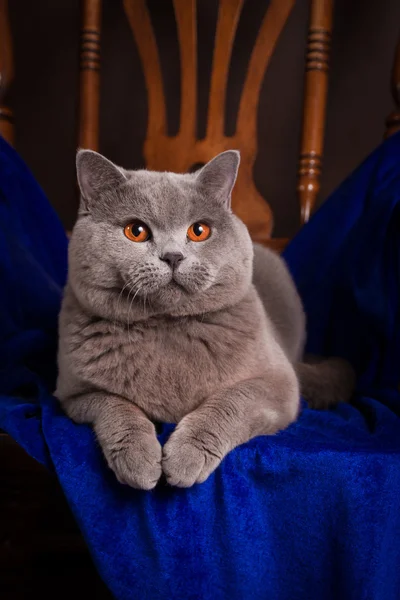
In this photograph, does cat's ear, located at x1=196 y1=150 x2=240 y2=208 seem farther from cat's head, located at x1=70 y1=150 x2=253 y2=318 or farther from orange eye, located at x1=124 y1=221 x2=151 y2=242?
orange eye, located at x1=124 y1=221 x2=151 y2=242

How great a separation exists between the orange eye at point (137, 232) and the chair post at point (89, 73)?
97cm

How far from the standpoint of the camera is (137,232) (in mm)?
927

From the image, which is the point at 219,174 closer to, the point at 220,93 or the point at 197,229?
the point at 197,229

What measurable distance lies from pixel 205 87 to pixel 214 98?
0.30 meters

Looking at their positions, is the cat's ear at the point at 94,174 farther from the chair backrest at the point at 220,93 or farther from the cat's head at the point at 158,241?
the chair backrest at the point at 220,93

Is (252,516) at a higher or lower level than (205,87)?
lower

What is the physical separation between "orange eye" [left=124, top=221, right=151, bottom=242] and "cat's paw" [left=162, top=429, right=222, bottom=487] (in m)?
0.32

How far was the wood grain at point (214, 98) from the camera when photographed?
1.74m

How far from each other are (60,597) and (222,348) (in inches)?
28.0

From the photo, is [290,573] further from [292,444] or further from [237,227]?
[237,227]

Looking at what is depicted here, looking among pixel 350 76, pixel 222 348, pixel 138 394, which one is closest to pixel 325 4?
pixel 350 76

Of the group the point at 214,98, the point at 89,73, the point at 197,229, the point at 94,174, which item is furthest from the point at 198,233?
the point at 89,73

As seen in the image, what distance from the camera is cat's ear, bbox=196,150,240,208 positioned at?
1002 millimetres

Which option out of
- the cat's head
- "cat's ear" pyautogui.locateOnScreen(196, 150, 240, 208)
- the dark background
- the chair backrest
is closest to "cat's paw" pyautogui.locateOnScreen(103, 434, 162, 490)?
the cat's head
